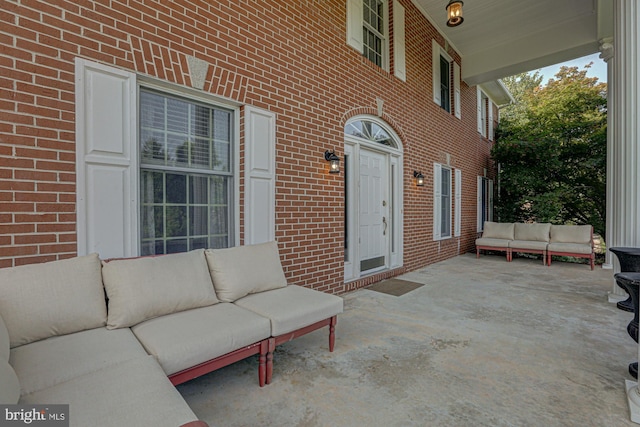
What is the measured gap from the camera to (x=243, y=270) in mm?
2502

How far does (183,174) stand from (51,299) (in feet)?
4.59

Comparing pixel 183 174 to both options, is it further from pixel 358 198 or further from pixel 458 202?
pixel 458 202

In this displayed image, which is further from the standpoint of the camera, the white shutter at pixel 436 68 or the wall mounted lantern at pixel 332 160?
the white shutter at pixel 436 68

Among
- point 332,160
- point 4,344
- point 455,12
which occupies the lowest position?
point 4,344

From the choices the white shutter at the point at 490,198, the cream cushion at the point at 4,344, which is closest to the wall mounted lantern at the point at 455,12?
the cream cushion at the point at 4,344

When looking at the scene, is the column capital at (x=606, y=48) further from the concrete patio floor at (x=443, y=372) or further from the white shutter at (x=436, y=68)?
the concrete patio floor at (x=443, y=372)

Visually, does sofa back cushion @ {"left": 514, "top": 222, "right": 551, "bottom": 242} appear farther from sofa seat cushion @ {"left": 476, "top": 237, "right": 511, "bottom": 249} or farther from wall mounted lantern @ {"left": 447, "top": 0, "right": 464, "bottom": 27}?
wall mounted lantern @ {"left": 447, "top": 0, "right": 464, "bottom": 27}

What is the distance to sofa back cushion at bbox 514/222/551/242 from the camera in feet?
23.0

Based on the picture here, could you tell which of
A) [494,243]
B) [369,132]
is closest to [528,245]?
[494,243]

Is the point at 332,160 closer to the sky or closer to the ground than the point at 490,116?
closer to the ground

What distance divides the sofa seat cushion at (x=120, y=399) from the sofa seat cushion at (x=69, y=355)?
2.4 inches

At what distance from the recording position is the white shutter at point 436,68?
21.2 feet

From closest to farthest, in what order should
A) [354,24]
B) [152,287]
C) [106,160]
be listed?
[152,287], [106,160], [354,24]

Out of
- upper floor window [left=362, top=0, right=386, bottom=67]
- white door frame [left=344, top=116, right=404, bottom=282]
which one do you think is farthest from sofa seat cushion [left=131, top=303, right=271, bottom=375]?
upper floor window [left=362, top=0, right=386, bottom=67]
